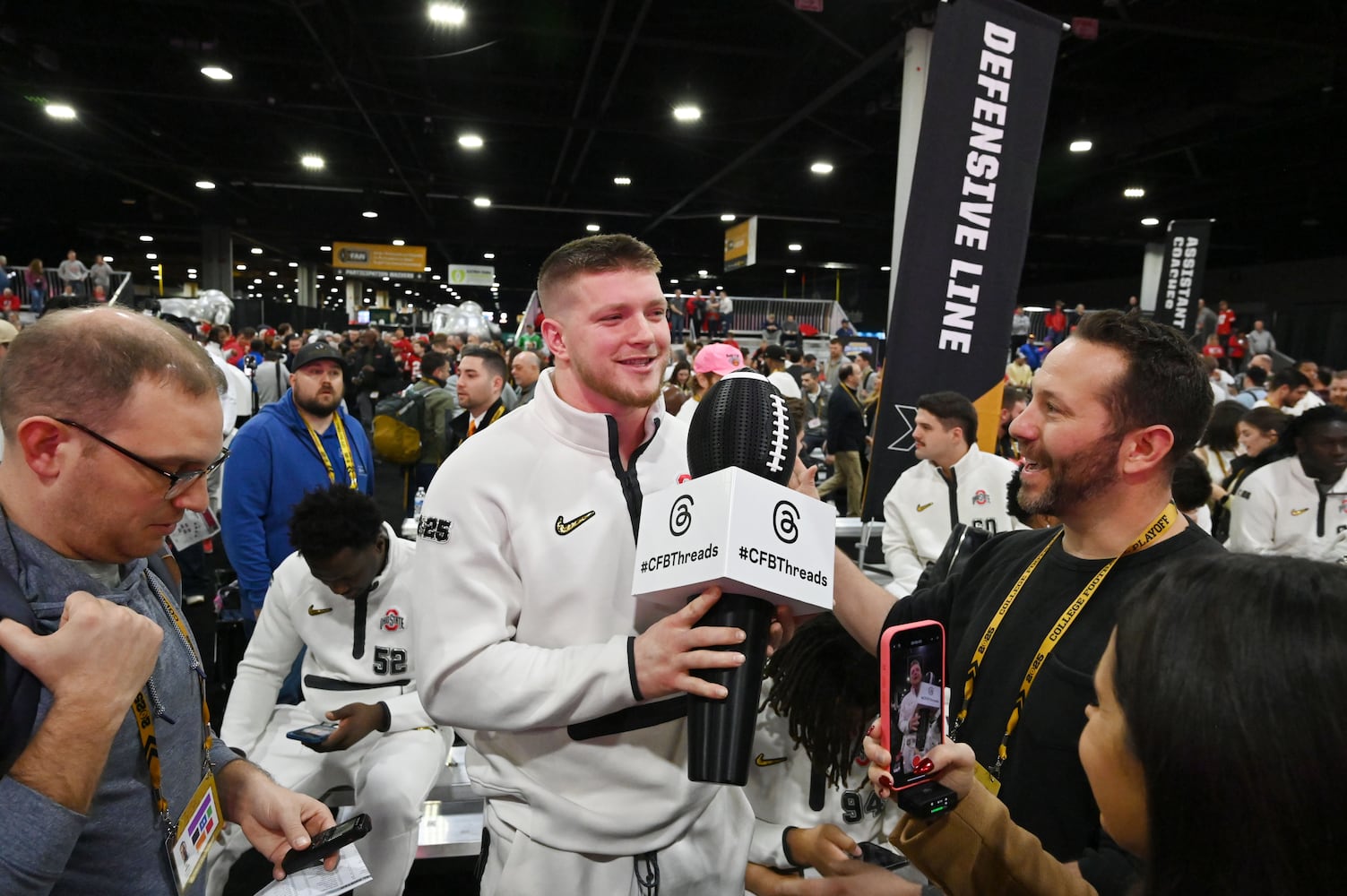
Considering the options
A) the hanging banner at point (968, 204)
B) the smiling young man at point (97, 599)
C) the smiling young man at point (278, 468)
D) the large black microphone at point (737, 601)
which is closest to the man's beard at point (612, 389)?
the large black microphone at point (737, 601)

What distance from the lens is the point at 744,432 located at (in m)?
1.33

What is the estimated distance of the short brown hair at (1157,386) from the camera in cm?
166

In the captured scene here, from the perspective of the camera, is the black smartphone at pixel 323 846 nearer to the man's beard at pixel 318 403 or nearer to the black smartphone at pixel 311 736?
the black smartphone at pixel 311 736

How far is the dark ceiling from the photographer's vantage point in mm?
10492

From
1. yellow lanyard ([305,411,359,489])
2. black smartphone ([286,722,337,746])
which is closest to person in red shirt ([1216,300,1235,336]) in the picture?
yellow lanyard ([305,411,359,489])

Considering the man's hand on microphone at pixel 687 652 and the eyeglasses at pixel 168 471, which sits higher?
the eyeglasses at pixel 168 471

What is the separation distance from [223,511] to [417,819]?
6.30 feet

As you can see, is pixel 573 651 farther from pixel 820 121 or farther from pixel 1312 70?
pixel 820 121

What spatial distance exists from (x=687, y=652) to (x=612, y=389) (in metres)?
0.64

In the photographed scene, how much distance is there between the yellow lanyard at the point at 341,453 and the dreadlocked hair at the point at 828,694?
2.67m

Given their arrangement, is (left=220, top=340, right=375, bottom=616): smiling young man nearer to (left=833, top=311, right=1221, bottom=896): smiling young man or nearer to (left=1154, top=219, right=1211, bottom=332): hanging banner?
(left=833, top=311, right=1221, bottom=896): smiling young man

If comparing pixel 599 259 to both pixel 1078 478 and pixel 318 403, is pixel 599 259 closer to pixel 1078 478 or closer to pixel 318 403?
pixel 1078 478

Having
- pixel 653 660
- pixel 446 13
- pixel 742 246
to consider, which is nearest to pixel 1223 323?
pixel 742 246

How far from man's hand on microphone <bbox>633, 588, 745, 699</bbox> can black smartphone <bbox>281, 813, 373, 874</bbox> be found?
615 mm
